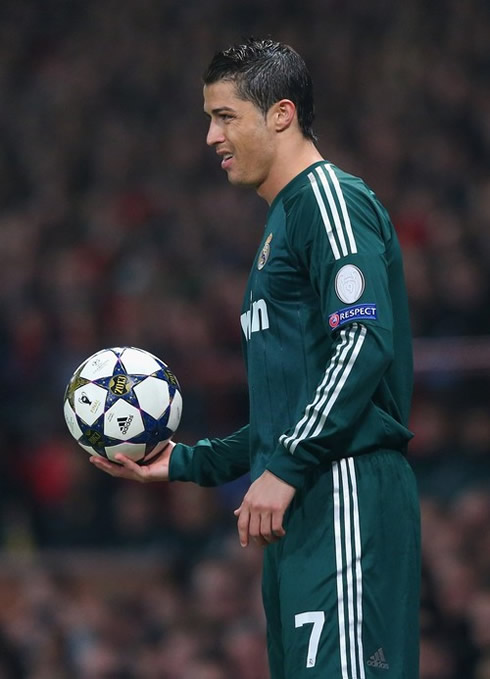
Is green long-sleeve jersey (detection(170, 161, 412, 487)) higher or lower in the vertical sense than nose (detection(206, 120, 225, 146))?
lower

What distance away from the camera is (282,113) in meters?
3.12

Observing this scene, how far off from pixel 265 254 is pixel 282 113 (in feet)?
1.16

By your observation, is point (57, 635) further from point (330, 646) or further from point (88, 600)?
point (330, 646)

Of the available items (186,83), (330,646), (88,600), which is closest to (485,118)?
(186,83)

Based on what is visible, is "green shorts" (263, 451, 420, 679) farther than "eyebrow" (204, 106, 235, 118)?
No

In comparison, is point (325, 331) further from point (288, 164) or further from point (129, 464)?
point (129, 464)

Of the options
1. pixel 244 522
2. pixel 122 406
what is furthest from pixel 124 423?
pixel 244 522

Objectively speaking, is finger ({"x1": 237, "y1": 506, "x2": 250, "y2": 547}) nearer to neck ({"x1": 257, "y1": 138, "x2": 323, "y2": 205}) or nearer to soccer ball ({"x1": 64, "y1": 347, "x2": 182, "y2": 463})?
soccer ball ({"x1": 64, "y1": 347, "x2": 182, "y2": 463})

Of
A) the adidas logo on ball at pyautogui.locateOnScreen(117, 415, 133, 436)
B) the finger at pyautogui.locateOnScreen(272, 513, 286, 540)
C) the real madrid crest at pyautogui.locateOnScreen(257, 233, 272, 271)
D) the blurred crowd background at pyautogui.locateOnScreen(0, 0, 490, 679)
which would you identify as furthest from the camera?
the blurred crowd background at pyautogui.locateOnScreen(0, 0, 490, 679)

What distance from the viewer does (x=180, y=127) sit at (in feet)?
31.9

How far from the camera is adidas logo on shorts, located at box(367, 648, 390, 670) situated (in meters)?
2.82

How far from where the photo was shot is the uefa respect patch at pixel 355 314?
282 centimetres

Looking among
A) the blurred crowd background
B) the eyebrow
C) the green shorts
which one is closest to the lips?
the eyebrow

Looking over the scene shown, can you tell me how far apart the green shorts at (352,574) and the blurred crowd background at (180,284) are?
2.27 m
